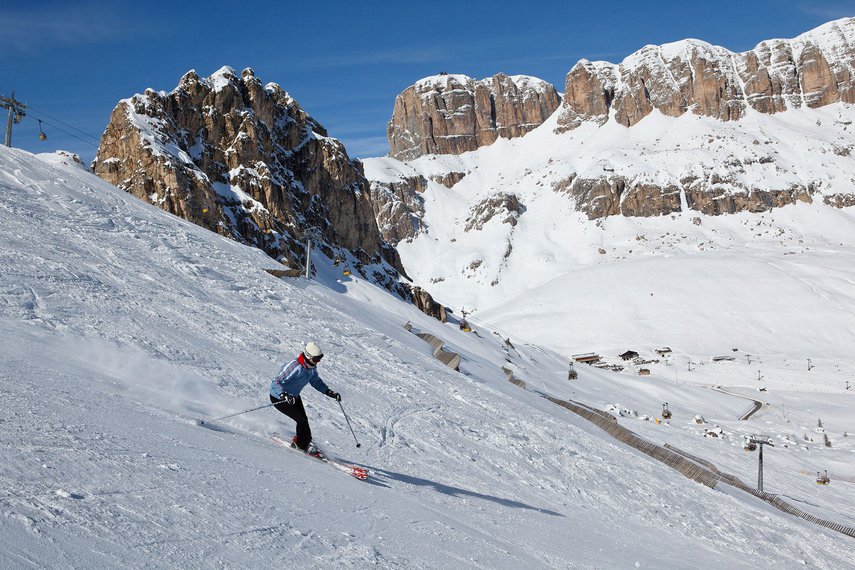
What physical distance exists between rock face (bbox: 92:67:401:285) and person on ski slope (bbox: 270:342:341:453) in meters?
43.5

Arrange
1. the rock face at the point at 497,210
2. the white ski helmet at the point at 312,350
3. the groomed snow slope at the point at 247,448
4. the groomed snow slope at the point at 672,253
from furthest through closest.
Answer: the rock face at the point at 497,210 < the groomed snow slope at the point at 672,253 < the white ski helmet at the point at 312,350 < the groomed snow slope at the point at 247,448

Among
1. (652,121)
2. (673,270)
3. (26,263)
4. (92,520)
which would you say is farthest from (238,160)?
(652,121)

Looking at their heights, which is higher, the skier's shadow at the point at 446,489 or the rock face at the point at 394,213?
the rock face at the point at 394,213

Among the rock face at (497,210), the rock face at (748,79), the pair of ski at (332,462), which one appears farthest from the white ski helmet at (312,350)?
the rock face at (748,79)

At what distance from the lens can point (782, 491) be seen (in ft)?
83.5

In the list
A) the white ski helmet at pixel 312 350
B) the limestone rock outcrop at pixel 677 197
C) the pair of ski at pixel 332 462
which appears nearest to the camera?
the pair of ski at pixel 332 462

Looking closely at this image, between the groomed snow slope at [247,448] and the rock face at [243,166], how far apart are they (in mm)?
31883

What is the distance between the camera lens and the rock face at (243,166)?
55.1 meters

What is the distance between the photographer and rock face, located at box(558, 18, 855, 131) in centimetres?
18875

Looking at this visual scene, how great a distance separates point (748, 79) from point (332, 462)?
21246 cm

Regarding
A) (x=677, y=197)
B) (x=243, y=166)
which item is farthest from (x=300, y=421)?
(x=677, y=197)

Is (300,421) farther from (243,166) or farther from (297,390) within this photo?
(243,166)

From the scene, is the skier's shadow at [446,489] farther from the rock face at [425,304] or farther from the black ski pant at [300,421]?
the rock face at [425,304]

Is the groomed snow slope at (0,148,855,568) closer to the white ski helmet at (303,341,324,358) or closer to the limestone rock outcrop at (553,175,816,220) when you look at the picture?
the white ski helmet at (303,341,324,358)
